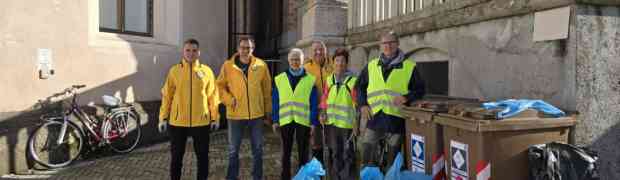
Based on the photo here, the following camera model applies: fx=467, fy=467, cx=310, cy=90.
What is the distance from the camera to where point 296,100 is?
4750 mm

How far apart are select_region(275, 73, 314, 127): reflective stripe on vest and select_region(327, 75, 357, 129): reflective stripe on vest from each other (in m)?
0.25

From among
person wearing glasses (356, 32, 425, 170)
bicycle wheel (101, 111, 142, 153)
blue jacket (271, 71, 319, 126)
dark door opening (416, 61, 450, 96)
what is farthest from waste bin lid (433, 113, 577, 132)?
bicycle wheel (101, 111, 142, 153)

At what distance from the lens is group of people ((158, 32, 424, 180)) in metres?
4.58

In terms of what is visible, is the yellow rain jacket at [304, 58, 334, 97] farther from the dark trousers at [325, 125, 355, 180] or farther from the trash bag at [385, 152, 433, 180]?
the trash bag at [385, 152, 433, 180]

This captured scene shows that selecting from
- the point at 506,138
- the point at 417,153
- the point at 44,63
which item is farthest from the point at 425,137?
the point at 44,63

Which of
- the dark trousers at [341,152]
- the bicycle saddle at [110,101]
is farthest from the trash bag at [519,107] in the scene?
the bicycle saddle at [110,101]

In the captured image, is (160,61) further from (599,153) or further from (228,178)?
(599,153)

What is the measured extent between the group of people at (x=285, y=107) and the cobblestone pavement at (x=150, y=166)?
108 centimetres

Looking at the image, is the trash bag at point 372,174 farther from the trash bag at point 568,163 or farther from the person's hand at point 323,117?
the trash bag at point 568,163

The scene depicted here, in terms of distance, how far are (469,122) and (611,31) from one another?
1.35 metres

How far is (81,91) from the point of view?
7621mm

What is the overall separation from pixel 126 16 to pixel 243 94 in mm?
4953

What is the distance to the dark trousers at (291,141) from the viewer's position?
4.84 meters

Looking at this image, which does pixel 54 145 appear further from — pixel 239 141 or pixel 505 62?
pixel 505 62
